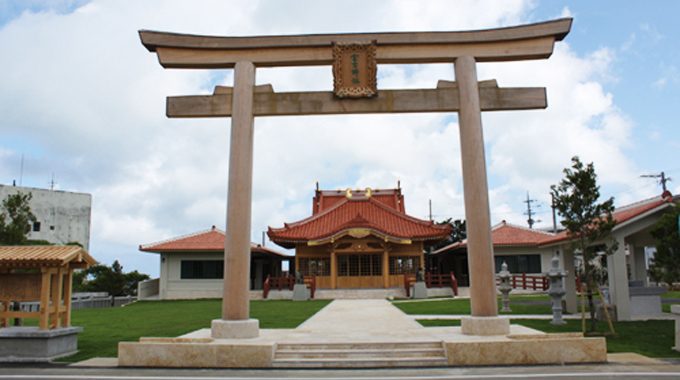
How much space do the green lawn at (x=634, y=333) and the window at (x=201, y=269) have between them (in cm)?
1791

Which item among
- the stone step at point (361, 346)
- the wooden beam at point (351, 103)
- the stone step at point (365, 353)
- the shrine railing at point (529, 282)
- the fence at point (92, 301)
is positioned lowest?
the fence at point (92, 301)

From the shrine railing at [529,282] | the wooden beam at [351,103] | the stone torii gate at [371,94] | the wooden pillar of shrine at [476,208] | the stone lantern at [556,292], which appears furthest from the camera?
the shrine railing at [529,282]

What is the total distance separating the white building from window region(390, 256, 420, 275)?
2617 cm

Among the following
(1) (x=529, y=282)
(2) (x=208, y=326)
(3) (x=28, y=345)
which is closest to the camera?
(3) (x=28, y=345)

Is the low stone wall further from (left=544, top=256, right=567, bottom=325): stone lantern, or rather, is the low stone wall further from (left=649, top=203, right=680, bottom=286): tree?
(left=649, top=203, right=680, bottom=286): tree

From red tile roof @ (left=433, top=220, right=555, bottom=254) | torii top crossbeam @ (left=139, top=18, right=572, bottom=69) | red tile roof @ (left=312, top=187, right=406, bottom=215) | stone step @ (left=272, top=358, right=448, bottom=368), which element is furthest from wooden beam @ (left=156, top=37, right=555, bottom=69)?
red tile roof @ (left=312, top=187, right=406, bottom=215)

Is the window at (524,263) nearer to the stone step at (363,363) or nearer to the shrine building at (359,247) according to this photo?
the shrine building at (359,247)

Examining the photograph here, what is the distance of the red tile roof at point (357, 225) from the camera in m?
24.7

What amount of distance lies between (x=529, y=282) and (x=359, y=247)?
979cm

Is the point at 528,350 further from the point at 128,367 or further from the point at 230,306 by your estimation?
the point at 128,367

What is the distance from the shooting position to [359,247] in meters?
25.3

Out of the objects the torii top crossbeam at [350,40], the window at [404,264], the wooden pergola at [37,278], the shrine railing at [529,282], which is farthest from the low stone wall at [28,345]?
the shrine railing at [529,282]

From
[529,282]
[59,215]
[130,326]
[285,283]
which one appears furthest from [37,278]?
[59,215]

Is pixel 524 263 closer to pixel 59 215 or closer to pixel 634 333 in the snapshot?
pixel 634 333
